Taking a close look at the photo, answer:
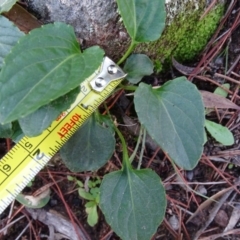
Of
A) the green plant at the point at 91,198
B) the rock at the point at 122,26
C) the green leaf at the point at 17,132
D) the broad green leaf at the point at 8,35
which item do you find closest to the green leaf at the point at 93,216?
the green plant at the point at 91,198

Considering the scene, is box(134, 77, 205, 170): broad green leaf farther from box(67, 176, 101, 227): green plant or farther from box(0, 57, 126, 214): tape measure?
box(67, 176, 101, 227): green plant

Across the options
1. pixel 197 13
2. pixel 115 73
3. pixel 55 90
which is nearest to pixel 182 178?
pixel 115 73

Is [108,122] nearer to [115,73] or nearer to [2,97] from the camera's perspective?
[115,73]

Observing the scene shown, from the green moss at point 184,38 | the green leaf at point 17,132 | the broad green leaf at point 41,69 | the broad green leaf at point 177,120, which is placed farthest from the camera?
the green moss at point 184,38

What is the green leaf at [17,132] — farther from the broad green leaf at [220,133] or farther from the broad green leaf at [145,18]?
the broad green leaf at [220,133]

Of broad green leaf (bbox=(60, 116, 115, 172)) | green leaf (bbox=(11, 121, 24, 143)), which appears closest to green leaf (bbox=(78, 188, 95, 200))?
broad green leaf (bbox=(60, 116, 115, 172))
